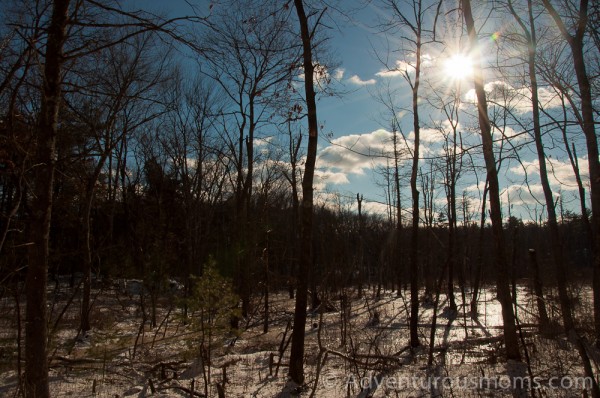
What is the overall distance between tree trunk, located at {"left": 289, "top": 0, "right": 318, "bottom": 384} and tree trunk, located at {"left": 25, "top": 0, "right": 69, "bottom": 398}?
358 cm

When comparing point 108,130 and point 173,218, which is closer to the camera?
point 108,130

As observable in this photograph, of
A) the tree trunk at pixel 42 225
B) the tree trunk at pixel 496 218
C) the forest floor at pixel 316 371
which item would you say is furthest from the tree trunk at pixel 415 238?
the tree trunk at pixel 42 225

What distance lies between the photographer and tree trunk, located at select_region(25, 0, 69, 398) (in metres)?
4.22

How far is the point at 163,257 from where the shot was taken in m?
15.1

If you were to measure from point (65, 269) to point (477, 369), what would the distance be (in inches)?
1196

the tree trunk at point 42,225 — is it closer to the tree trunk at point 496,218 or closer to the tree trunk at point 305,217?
the tree trunk at point 305,217

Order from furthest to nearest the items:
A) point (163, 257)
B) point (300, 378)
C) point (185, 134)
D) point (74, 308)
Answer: point (185, 134) → point (74, 308) → point (163, 257) → point (300, 378)

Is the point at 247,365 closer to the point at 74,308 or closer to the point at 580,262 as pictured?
the point at 74,308

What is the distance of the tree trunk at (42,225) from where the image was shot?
422cm

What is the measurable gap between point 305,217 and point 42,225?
3870 mm

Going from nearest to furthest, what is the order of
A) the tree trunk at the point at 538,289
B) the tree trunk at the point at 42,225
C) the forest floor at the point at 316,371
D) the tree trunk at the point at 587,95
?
the tree trunk at the point at 42,225 → the forest floor at the point at 316,371 → the tree trunk at the point at 587,95 → the tree trunk at the point at 538,289

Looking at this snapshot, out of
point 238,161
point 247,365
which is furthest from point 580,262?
point 247,365

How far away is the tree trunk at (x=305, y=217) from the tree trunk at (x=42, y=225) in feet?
11.8

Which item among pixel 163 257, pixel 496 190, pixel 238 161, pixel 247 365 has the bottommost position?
pixel 247 365
